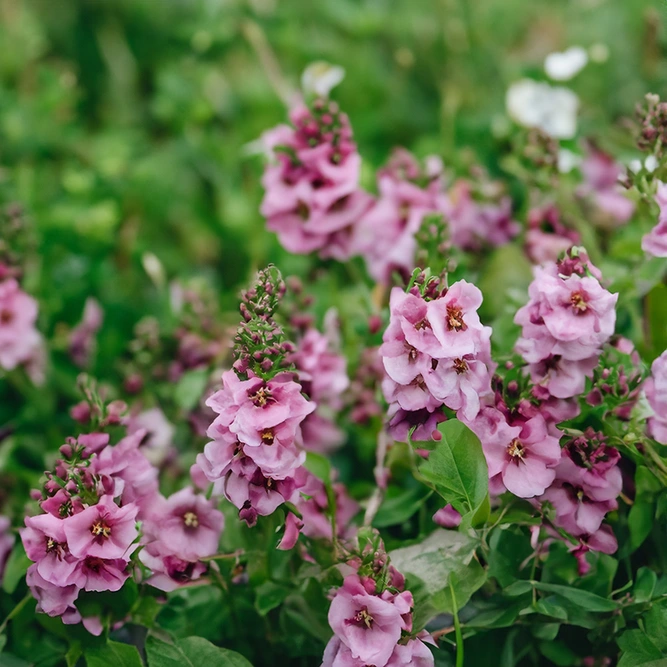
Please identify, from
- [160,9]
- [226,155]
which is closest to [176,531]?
[226,155]

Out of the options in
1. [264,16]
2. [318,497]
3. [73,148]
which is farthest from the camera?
[264,16]

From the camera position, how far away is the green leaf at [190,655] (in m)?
0.82

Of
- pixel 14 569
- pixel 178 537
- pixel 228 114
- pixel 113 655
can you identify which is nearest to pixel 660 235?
pixel 178 537

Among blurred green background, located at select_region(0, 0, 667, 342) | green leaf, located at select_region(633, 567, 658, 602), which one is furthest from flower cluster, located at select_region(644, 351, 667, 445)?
blurred green background, located at select_region(0, 0, 667, 342)

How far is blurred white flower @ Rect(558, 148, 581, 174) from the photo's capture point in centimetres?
141

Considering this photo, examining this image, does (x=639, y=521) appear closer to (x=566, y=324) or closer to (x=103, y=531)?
(x=566, y=324)

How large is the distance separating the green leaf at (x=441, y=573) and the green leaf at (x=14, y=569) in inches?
17.1

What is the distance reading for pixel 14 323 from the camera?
1.21m

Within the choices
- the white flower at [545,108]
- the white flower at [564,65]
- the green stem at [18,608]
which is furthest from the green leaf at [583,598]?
the white flower at [564,65]

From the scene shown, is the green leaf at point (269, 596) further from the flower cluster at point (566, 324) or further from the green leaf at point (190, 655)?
the flower cluster at point (566, 324)

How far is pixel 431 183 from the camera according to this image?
1255mm

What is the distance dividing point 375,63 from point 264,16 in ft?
1.01

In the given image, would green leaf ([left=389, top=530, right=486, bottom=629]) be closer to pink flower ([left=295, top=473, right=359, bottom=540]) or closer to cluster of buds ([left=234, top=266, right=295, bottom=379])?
pink flower ([left=295, top=473, right=359, bottom=540])

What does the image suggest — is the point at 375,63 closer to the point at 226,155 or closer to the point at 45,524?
the point at 226,155
